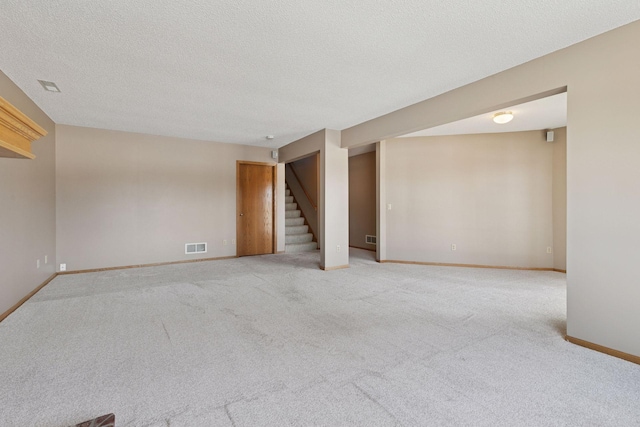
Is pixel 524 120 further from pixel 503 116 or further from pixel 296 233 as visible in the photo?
pixel 296 233

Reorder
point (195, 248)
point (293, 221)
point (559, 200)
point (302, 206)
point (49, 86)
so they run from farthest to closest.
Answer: point (302, 206) < point (293, 221) < point (195, 248) < point (559, 200) < point (49, 86)

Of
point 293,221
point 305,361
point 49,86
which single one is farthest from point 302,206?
point 305,361

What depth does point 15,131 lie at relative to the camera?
1172 millimetres

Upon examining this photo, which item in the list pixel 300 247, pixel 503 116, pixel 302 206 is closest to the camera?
pixel 503 116

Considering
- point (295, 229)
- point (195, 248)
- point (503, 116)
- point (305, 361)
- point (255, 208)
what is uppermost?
point (503, 116)

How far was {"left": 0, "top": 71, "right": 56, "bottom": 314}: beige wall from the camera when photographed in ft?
10.1

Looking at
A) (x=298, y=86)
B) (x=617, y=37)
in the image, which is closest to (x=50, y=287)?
(x=298, y=86)

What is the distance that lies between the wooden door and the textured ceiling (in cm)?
268

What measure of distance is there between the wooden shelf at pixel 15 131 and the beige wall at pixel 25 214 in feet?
8.48

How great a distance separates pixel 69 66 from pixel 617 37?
460 centimetres

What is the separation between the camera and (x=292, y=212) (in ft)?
26.8

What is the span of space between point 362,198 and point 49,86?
6021 mm

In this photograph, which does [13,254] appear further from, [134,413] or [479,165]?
[479,165]

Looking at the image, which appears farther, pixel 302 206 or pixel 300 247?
pixel 302 206
